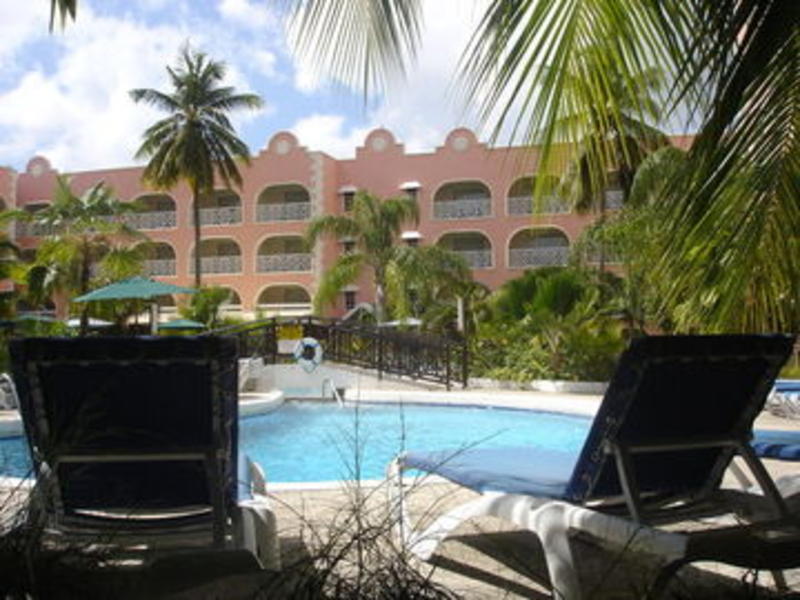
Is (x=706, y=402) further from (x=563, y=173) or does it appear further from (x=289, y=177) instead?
(x=289, y=177)

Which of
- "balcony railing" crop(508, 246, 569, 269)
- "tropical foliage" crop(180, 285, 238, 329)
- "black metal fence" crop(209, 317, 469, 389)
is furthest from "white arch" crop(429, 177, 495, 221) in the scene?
"black metal fence" crop(209, 317, 469, 389)

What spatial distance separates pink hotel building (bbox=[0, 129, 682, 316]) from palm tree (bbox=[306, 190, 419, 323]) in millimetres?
7818

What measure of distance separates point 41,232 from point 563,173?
123 ft

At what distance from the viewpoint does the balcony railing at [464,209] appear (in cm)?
3194

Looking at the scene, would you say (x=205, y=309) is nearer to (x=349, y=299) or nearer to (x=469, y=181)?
(x=349, y=299)

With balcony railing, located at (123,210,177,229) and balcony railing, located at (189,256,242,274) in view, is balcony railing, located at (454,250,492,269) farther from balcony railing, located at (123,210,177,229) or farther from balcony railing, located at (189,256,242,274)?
balcony railing, located at (123,210,177,229)

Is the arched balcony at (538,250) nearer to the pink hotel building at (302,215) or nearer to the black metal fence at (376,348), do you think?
the pink hotel building at (302,215)

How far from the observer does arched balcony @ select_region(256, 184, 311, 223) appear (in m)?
33.4

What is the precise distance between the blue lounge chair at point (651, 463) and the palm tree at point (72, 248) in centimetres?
2008

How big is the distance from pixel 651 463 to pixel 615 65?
1505 mm

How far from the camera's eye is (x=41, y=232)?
3603 centimetres

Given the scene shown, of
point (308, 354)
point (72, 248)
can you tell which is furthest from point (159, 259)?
point (308, 354)

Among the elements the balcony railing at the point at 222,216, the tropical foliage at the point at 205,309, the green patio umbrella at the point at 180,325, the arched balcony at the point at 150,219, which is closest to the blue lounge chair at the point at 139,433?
the green patio umbrella at the point at 180,325

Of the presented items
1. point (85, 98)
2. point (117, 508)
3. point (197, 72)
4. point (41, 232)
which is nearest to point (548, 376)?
point (85, 98)
